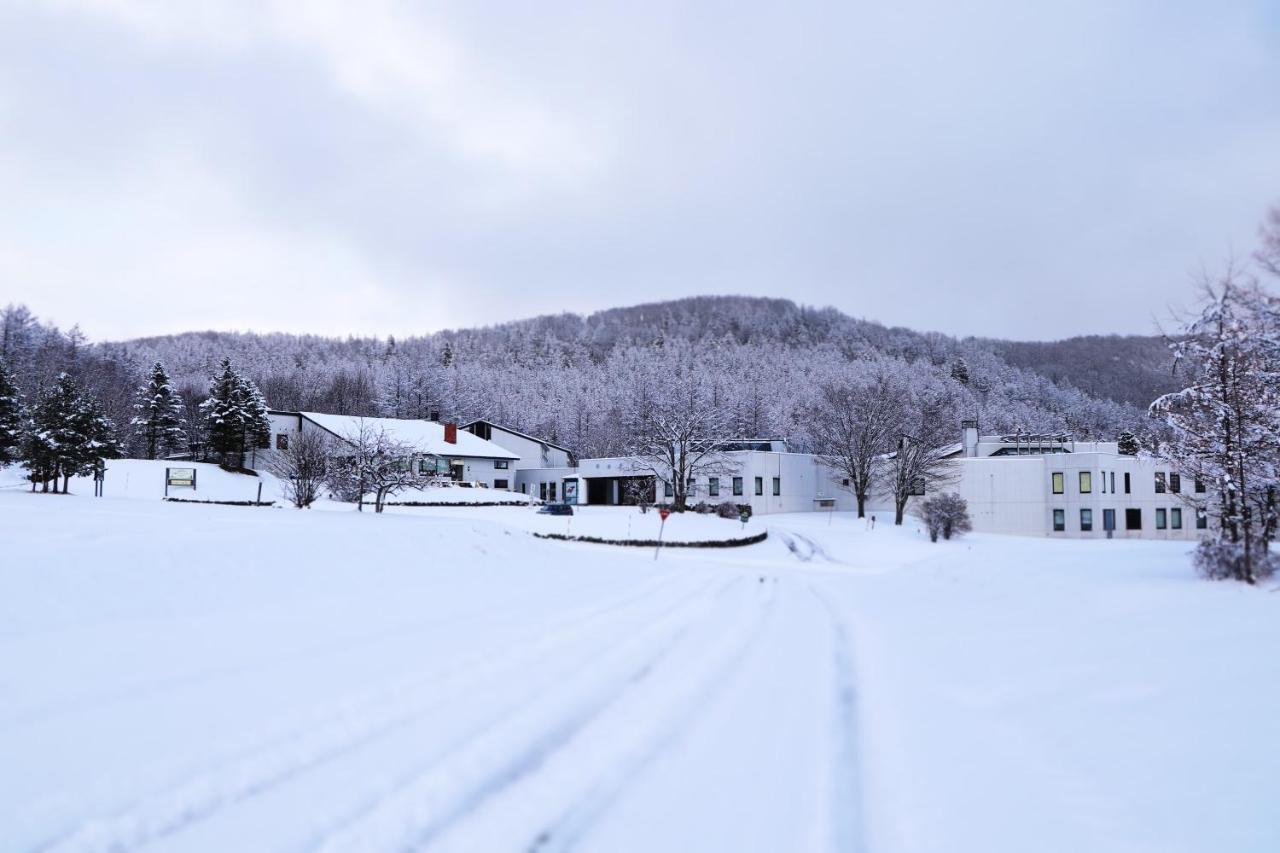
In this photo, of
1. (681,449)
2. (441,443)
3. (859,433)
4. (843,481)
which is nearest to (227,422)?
(441,443)

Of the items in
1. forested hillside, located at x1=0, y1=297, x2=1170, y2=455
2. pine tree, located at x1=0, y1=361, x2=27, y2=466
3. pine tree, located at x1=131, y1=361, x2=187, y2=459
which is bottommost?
pine tree, located at x1=0, y1=361, x2=27, y2=466

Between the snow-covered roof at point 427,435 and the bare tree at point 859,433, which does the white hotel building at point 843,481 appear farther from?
the bare tree at point 859,433

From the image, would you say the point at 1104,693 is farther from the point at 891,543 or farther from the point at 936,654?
the point at 891,543

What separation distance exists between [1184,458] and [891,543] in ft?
83.8

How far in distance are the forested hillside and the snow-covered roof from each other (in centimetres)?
1599

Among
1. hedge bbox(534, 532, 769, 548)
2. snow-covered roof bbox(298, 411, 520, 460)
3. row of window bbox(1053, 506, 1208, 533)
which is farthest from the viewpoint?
snow-covered roof bbox(298, 411, 520, 460)

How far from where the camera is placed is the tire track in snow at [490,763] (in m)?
4.33

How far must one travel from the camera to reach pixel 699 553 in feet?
109

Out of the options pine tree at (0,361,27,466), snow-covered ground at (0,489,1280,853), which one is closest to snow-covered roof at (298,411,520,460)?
pine tree at (0,361,27,466)

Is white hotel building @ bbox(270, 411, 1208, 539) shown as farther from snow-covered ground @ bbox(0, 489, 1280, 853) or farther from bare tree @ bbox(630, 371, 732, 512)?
snow-covered ground @ bbox(0, 489, 1280, 853)

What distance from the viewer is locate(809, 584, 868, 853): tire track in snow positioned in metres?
4.46

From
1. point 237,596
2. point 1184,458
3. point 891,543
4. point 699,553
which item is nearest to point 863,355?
point 891,543

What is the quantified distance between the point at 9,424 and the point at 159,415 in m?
42.0

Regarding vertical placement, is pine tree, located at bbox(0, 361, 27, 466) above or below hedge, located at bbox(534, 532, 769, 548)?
above
